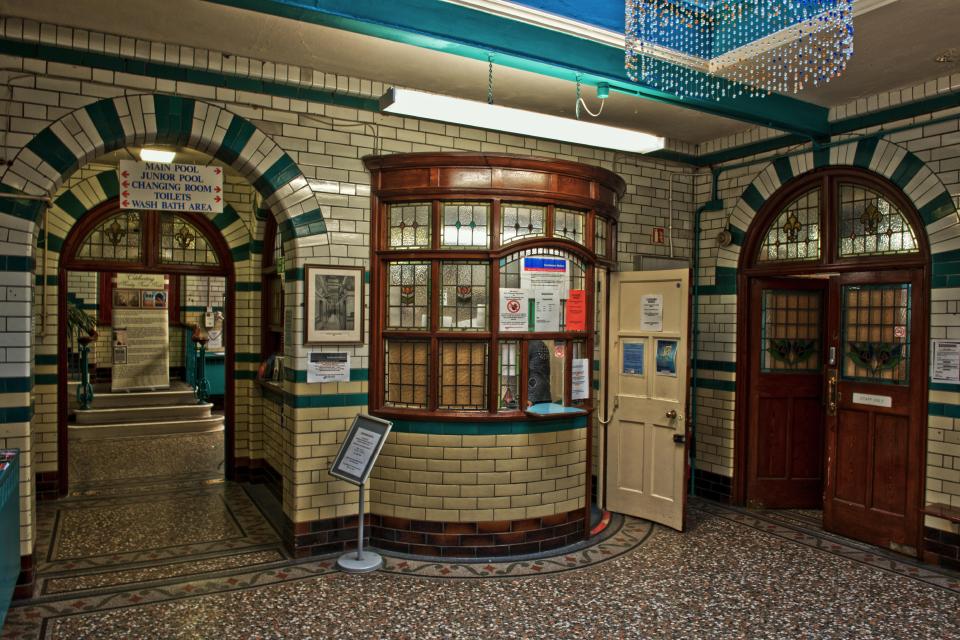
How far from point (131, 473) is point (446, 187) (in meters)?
4.94

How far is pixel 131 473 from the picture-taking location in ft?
24.0

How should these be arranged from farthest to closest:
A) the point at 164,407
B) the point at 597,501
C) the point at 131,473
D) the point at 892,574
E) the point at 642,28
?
the point at 164,407
the point at 131,473
the point at 597,501
the point at 892,574
the point at 642,28

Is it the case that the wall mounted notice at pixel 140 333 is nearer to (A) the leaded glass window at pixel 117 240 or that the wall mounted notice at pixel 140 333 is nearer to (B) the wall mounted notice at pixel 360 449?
(A) the leaded glass window at pixel 117 240

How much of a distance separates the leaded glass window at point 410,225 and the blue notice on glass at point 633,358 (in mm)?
2028

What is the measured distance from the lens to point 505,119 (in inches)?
159

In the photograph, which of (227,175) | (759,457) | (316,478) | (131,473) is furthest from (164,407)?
(759,457)

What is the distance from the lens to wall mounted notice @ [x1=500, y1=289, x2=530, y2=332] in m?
4.94

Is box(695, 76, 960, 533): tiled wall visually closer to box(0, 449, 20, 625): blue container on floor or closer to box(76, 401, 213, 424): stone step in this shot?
box(0, 449, 20, 625): blue container on floor

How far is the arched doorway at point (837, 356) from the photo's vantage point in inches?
201

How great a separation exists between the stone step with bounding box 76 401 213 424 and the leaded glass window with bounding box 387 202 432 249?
22.9ft

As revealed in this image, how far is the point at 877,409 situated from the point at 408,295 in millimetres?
3694

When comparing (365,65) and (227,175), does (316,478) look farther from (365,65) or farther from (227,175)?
(227,175)

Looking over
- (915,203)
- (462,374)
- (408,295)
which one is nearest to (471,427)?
(462,374)

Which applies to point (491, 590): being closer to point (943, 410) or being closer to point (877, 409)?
point (877, 409)
